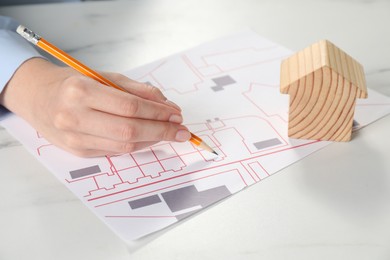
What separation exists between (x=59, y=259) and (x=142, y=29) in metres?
0.56

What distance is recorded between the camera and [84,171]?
0.67 metres

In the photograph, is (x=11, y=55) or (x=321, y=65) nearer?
(x=321, y=65)

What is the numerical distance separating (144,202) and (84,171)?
97 mm

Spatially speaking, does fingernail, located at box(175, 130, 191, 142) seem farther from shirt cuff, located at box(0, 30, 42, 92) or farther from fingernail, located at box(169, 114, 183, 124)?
shirt cuff, located at box(0, 30, 42, 92)

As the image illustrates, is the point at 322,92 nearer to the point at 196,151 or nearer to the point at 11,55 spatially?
the point at 196,151

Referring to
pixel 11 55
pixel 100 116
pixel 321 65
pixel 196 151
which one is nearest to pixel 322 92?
pixel 321 65

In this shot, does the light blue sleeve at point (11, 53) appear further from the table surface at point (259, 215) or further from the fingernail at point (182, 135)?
the fingernail at point (182, 135)

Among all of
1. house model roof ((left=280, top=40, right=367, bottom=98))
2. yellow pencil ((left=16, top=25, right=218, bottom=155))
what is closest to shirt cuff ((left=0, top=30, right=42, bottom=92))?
yellow pencil ((left=16, top=25, right=218, bottom=155))

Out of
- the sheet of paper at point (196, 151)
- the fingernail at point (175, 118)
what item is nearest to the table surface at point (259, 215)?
the sheet of paper at point (196, 151)

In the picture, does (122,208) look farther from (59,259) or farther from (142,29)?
(142,29)

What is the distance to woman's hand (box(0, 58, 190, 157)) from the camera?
65cm

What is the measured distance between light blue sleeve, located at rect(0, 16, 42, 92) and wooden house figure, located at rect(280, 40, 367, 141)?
370 millimetres

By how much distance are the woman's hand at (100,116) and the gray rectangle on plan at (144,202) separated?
0.08 metres

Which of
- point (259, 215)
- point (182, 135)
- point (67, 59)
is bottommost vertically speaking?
point (259, 215)
